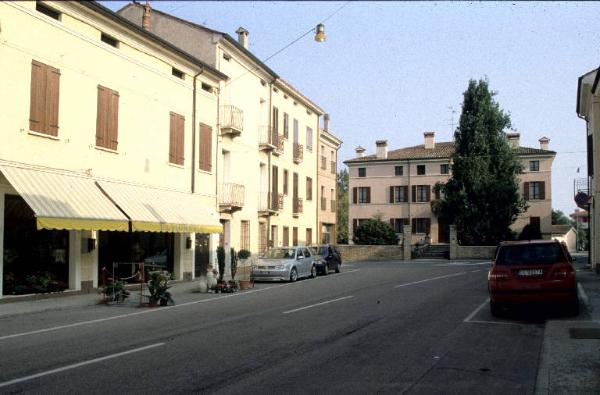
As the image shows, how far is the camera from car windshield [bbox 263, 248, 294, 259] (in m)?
26.7

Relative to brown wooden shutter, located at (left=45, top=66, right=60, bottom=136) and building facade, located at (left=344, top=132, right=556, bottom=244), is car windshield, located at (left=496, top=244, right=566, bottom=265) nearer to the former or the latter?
brown wooden shutter, located at (left=45, top=66, right=60, bottom=136)

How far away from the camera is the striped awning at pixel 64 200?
1605 centimetres

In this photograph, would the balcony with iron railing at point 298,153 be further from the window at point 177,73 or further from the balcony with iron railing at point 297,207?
the window at point 177,73

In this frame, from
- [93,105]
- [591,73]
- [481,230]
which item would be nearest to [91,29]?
[93,105]

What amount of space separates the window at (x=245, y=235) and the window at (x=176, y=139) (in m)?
7.79

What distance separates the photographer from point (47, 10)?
18688 millimetres

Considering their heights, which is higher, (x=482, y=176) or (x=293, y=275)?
(x=482, y=176)

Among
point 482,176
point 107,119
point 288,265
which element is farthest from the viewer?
point 482,176

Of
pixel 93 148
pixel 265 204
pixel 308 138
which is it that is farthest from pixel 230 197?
pixel 308 138

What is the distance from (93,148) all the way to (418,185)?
168 ft

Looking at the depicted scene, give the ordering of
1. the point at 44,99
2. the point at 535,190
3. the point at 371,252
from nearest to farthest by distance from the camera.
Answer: the point at 44,99, the point at 371,252, the point at 535,190

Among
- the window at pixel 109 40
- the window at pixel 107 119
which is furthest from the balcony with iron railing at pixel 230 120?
the window at pixel 107 119

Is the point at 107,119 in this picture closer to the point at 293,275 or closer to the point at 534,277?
the point at 293,275

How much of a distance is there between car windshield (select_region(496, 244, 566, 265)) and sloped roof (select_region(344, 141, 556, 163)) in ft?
176
